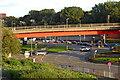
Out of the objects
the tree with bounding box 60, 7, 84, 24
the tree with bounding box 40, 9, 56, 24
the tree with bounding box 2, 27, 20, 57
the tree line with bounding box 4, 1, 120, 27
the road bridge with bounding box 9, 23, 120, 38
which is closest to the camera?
the tree with bounding box 2, 27, 20, 57

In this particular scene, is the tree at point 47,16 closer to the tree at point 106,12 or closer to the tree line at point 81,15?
the tree line at point 81,15

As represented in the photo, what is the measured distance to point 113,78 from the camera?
25.4 metres

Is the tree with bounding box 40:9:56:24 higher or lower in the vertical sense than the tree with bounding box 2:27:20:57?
higher

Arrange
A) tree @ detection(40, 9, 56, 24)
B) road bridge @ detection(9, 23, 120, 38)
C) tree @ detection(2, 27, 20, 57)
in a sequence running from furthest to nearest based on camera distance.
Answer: tree @ detection(40, 9, 56, 24)
road bridge @ detection(9, 23, 120, 38)
tree @ detection(2, 27, 20, 57)

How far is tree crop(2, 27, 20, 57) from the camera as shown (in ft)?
130

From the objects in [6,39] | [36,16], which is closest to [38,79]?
[6,39]

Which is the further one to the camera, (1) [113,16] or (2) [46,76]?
(1) [113,16]

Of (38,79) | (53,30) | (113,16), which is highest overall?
(113,16)

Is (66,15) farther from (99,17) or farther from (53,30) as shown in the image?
(53,30)

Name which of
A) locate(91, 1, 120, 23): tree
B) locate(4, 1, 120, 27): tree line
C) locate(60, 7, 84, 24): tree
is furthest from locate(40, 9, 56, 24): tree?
locate(91, 1, 120, 23): tree

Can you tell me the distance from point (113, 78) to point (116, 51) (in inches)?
1035

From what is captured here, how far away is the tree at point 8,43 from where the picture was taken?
130 feet

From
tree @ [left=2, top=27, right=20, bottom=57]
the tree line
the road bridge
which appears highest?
the tree line

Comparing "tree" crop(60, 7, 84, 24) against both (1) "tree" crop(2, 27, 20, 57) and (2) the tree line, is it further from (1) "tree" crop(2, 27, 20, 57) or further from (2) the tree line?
(1) "tree" crop(2, 27, 20, 57)
